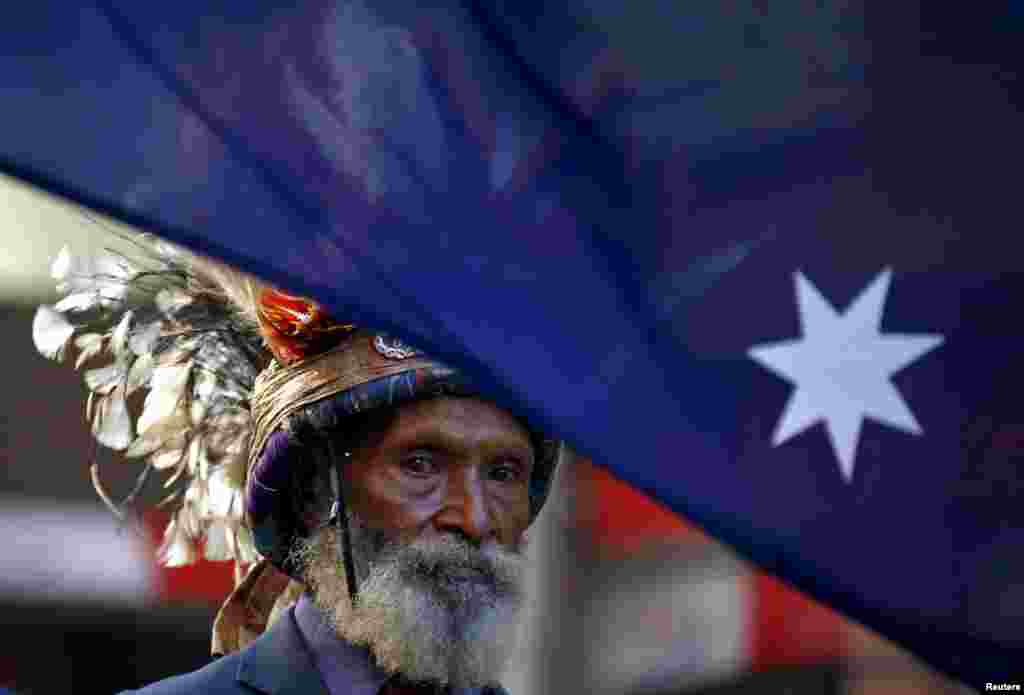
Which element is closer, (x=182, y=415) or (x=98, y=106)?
(x=98, y=106)

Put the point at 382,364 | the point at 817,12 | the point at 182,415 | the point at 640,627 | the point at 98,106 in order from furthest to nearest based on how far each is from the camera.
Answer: the point at 640,627 < the point at 182,415 < the point at 382,364 < the point at 817,12 < the point at 98,106

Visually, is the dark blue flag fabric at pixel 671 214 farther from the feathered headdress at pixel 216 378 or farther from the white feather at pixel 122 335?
the white feather at pixel 122 335

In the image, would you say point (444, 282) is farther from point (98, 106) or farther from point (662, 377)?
point (98, 106)

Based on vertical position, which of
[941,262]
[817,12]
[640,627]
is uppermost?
[817,12]

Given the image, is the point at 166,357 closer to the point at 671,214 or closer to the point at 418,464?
the point at 418,464

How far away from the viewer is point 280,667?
13.5 feet

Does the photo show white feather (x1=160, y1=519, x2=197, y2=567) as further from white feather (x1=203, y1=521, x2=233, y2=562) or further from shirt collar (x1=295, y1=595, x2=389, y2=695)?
shirt collar (x1=295, y1=595, x2=389, y2=695)

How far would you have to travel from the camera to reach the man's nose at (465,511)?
4121 millimetres

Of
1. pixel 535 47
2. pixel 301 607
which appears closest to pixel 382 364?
pixel 301 607

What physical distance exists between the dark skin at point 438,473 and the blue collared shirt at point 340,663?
218 millimetres

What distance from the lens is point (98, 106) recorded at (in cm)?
271

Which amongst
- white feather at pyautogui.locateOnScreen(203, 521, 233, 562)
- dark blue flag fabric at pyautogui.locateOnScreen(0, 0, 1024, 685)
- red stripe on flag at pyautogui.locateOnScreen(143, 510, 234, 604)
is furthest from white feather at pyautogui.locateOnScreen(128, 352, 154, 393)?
red stripe on flag at pyautogui.locateOnScreen(143, 510, 234, 604)

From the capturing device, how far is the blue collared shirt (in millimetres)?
4094

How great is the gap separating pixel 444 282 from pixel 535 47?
34 centimetres
